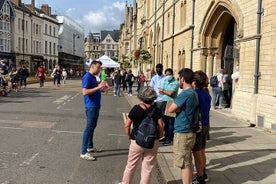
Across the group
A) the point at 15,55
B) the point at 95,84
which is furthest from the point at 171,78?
the point at 15,55

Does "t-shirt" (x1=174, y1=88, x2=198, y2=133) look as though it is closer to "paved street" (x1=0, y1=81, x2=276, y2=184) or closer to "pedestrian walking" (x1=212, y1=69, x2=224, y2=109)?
"paved street" (x1=0, y1=81, x2=276, y2=184)

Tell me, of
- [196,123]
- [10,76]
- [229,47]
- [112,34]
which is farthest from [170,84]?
[112,34]

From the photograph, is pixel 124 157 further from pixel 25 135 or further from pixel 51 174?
pixel 25 135

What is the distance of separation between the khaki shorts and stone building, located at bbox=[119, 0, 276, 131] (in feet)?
19.0

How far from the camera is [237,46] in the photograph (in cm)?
1312

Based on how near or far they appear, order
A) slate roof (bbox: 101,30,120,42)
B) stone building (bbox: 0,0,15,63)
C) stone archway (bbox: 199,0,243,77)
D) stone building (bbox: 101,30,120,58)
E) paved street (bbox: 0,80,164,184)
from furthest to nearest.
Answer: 1. slate roof (bbox: 101,30,120,42)
2. stone building (bbox: 101,30,120,58)
3. stone building (bbox: 0,0,15,63)
4. stone archway (bbox: 199,0,243,77)
5. paved street (bbox: 0,80,164,184)

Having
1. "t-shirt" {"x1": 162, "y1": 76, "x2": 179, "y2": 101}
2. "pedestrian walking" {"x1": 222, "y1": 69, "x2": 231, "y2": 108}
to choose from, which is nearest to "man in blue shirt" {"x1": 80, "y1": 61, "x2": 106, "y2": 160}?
"t-shirt" {"x1": 162, "y1": 76, "x2": 179, "y2": 101}

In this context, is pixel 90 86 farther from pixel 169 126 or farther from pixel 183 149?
pixel 183 149

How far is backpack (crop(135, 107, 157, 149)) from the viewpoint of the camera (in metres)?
4.48

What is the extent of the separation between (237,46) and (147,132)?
31.3 ft

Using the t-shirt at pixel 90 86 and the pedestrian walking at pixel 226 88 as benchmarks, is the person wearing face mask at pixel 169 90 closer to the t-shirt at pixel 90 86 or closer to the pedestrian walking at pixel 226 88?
the t-shirt at pixel 90 86

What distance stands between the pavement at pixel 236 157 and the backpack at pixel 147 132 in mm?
1117

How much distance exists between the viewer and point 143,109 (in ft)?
14.8

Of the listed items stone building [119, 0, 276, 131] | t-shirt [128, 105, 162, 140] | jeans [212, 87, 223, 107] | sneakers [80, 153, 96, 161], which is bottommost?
sneakers [80, 153, 96, 161]
